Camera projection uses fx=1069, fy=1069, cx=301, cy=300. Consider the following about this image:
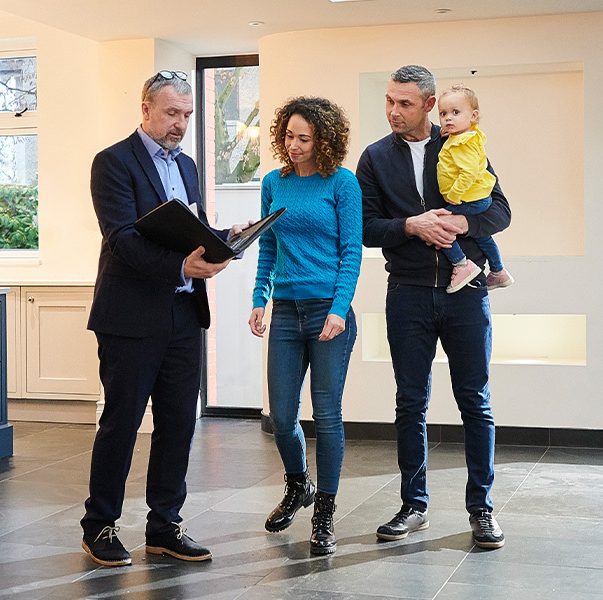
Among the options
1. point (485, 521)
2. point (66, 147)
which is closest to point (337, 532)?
point (485, 521)

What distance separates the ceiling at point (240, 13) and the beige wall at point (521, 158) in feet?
0.38

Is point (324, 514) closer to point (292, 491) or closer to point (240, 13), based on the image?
point (292, 491)

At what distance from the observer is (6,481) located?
5.00 m

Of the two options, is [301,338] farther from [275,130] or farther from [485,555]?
[485,555]

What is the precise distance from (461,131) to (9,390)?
13.7 feet

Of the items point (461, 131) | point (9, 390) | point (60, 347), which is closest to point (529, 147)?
point (461, 131)

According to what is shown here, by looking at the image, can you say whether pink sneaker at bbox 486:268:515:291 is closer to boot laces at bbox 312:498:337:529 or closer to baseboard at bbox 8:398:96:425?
boot laces at bbox 312:498:337:529

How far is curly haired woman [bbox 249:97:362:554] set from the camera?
355 cm

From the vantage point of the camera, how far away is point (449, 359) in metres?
3.78

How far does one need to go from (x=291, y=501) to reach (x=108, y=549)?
722 mm

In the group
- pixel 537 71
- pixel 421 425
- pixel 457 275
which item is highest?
pixel 537 71

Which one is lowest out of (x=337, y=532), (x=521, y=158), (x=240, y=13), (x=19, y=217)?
(x=337, y=532)

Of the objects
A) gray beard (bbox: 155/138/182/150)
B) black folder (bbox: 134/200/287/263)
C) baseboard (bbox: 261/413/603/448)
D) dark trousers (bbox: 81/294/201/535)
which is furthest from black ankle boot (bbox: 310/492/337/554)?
baseboard (bbox: 261/413/603/448)

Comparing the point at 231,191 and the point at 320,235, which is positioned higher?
the point at 231,191
